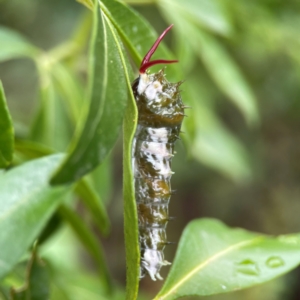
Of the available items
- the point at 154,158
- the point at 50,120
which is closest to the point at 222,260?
→ the point at 154,158

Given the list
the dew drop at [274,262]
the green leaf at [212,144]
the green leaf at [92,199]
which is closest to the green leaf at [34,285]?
the green leaf at [92,199]

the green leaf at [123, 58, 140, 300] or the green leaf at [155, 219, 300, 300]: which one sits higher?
the green leaf at [123, 58, 140, 300]

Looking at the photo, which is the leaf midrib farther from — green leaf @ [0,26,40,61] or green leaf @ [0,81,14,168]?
green leaf @ [0,26,40,61]

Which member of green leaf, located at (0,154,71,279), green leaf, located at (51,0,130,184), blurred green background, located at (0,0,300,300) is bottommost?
blurred green background, located at (0,0,300,300)

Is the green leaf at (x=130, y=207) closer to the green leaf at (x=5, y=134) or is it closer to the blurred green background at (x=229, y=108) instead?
the green leaf at (x=5, y=134)

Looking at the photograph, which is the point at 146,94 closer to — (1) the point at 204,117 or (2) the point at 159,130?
(2) the point at 159,130

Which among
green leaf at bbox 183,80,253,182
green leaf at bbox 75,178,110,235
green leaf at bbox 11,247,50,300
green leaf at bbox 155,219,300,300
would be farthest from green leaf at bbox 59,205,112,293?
green leaf at bbox 183,80,253,182
